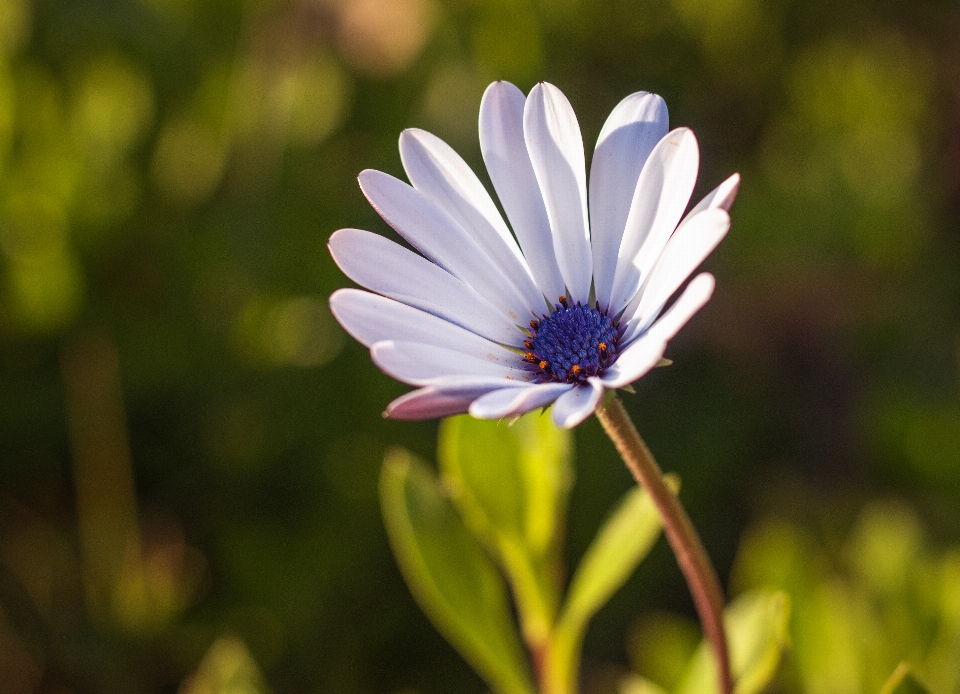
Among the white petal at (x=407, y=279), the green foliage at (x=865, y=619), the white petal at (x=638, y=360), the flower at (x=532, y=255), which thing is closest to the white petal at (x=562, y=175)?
the flower at (x=532, y=255)

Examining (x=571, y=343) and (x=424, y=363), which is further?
(x=571, y=343)

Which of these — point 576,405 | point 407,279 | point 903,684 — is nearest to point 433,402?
point 576,405

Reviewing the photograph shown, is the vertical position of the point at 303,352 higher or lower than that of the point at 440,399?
lower

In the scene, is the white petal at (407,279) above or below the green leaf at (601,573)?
above

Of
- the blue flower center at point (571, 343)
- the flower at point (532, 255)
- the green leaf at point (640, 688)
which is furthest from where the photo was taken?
the green leaf at point (640, 688)

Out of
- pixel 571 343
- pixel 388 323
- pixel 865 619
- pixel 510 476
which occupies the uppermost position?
pixel 388 323

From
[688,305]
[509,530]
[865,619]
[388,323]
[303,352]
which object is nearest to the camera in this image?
[688,305]

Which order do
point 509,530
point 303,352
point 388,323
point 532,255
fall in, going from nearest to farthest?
point 388,323
point 532,255
point 509,530
point 303,352

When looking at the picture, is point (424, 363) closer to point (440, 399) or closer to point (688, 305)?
point (440, 399)

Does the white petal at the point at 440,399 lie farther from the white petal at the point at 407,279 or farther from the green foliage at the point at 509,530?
the green foliage at the point at 509,530
